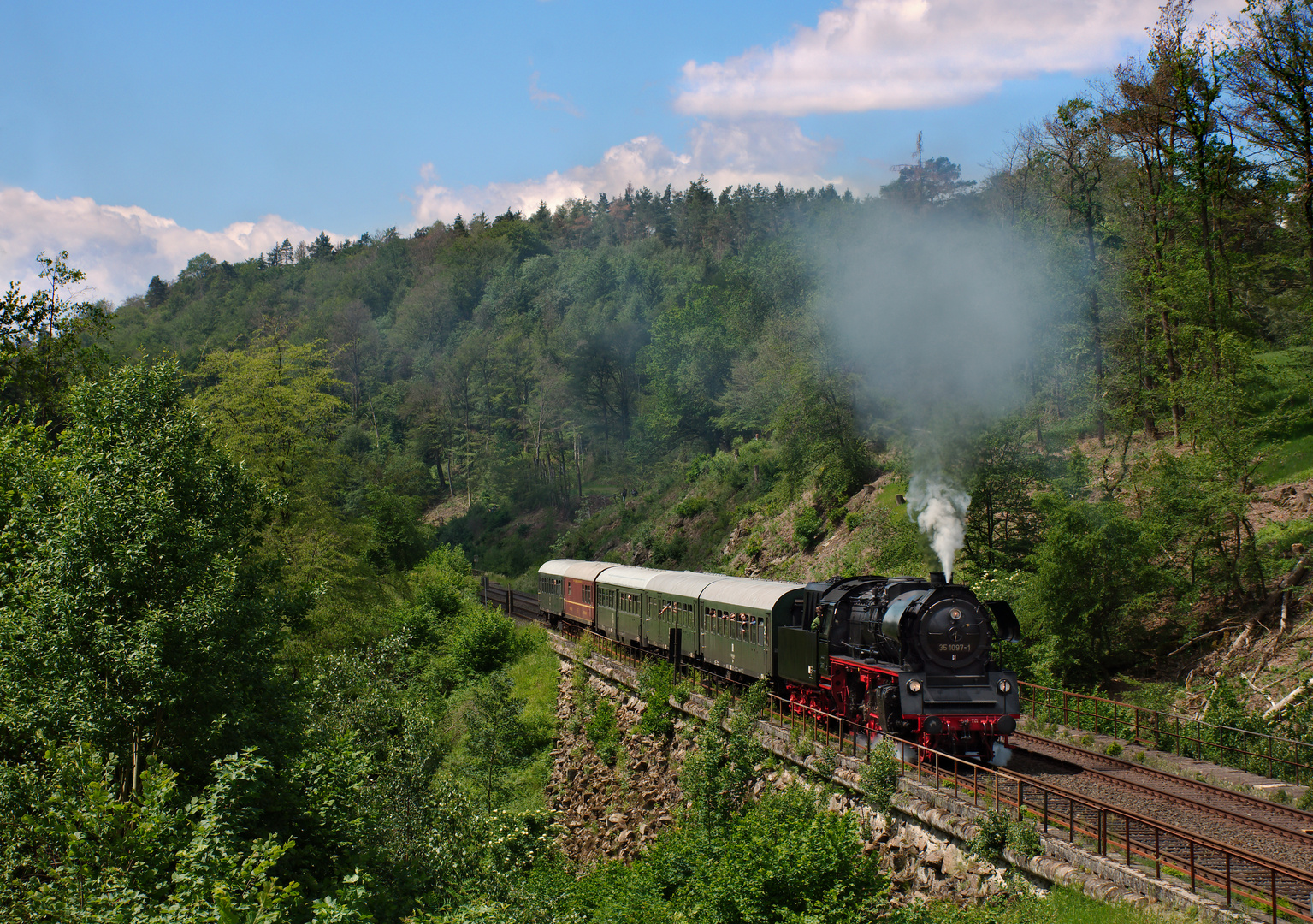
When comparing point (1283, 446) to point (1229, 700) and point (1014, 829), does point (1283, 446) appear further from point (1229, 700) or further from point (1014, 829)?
point (1014, 829)

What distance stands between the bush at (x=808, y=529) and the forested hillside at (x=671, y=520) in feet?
0.45

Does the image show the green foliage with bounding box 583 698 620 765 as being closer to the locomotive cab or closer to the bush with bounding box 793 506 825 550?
the locomotive cab

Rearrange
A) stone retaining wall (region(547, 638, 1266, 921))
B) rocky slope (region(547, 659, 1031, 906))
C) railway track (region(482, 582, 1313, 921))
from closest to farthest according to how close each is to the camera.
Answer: railway track (region(482, 582, 1313, 921))
stone retaining wall (region(547, 638, 1266, 921))
rocky slope (region(547, 659, 1031, 906))

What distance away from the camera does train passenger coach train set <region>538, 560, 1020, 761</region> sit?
50.1ft

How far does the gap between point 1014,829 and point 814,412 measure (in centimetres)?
3063

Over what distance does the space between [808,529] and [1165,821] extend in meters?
29.5

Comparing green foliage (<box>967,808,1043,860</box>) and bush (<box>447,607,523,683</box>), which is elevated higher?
green foliage (<box>967,808,1043,860</box>)

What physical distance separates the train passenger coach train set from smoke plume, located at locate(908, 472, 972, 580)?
2003mm

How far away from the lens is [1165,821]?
12.4 m

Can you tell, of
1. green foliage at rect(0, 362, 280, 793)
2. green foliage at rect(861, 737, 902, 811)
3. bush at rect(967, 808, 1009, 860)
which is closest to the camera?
bush at rect(967, 808, 1009, 860)

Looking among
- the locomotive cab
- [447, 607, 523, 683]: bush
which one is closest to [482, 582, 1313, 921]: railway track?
the locomotive cab

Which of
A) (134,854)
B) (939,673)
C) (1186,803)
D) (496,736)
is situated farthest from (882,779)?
(496,736)

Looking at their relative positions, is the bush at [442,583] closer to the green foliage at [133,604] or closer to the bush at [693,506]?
the bush at [693,506]

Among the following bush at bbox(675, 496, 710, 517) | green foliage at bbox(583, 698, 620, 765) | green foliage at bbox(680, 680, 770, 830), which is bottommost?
green foliage at bbox(583, 698, 620, 765)
